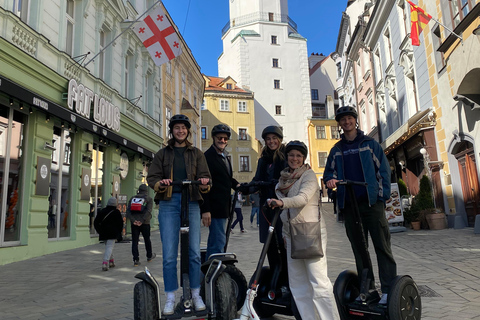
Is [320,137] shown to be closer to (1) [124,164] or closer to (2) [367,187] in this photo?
(1) [124,164]

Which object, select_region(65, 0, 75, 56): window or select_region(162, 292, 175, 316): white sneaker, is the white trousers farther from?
select_region(65, 0, 75, 56): window

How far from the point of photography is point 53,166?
1061 cm

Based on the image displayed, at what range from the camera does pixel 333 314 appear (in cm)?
316

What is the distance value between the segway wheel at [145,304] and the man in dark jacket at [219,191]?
1.07m

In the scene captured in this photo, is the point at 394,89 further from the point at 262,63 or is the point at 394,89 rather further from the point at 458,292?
the point at 262,63

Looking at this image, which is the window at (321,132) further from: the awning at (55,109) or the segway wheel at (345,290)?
the segway wheel at (345,290)

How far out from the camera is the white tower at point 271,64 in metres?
46.8

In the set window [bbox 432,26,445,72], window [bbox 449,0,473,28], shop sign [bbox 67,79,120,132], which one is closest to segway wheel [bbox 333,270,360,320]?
shop sign [bbox 67,79,120,132]

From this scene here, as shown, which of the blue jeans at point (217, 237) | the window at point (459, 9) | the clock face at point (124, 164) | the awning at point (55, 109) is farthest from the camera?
the clock face at point (124, 164)

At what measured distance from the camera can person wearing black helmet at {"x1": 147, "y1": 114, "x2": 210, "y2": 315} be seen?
3.56 metres

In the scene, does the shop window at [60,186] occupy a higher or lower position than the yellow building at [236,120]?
lower

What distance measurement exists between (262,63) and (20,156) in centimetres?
4065

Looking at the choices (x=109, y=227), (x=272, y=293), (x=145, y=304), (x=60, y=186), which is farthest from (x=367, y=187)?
(x=60, y=186)

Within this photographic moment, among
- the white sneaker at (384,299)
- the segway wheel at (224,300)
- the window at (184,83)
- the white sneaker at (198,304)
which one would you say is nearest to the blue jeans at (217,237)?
the segway wheel at (224,300)
